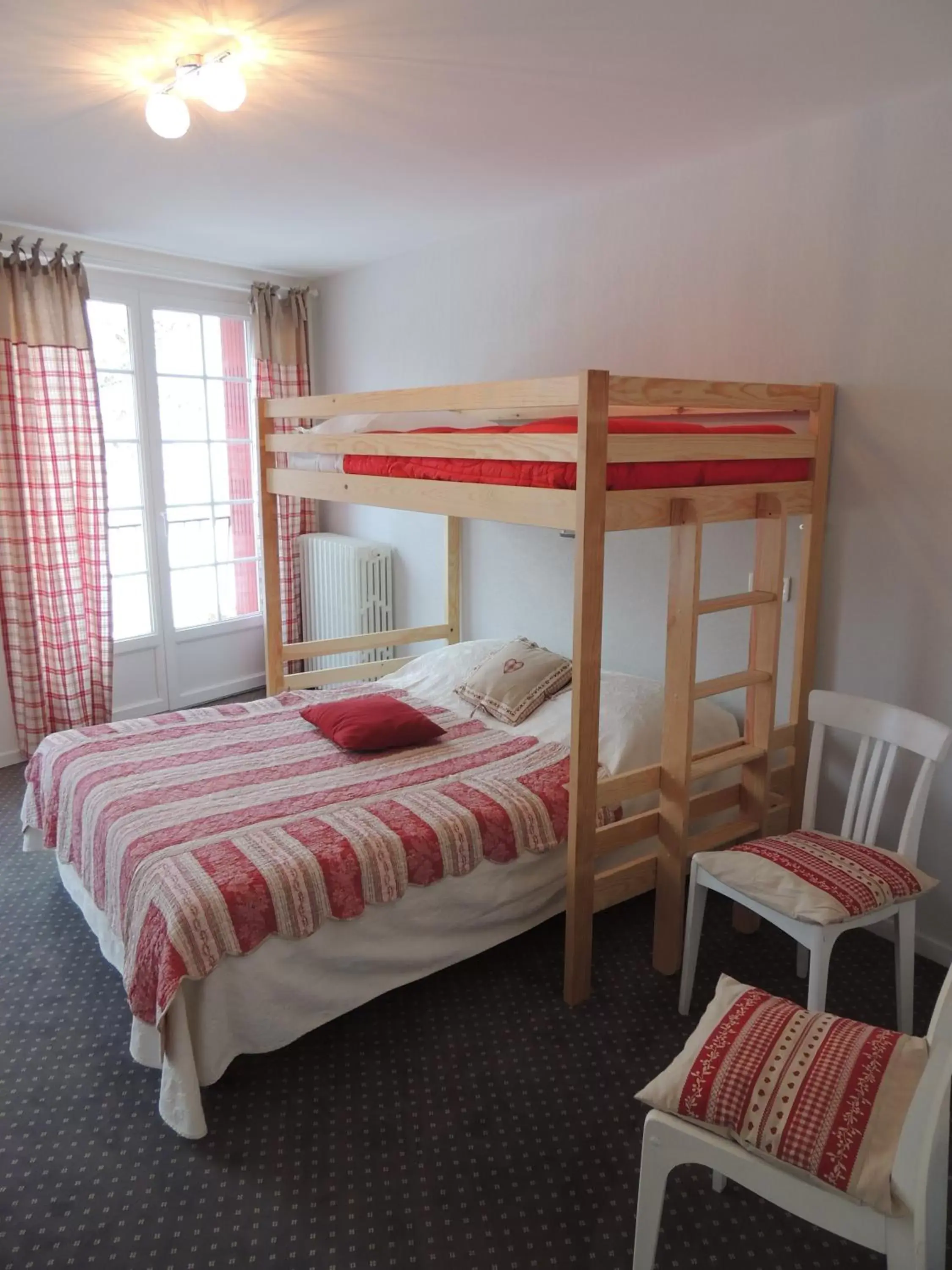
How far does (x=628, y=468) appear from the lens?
2080 mm

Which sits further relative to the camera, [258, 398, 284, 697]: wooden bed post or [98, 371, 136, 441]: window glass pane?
[98, 371, 136, 441]: window glass pane

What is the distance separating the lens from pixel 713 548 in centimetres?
295

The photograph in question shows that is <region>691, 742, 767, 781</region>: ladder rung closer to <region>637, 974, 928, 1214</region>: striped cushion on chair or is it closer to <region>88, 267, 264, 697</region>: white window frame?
<region>637, 974, 928, 1214</region>: striped cushion on chair

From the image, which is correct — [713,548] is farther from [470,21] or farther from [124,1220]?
[124,1220]

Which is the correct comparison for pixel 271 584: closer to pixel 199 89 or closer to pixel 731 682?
pixel 199 89

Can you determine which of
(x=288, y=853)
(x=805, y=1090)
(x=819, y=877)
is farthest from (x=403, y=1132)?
(x=819, y=877)

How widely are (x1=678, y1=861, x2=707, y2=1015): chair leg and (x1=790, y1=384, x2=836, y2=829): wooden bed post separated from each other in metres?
0.69

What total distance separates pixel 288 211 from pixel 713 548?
2067 mm

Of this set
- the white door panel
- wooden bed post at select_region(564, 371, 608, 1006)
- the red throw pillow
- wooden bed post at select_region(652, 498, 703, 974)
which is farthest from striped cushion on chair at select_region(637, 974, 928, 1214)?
the white door panel

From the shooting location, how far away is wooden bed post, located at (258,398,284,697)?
3553mm

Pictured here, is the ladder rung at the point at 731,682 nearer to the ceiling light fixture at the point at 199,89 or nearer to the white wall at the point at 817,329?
the white wall at the point at 817,329

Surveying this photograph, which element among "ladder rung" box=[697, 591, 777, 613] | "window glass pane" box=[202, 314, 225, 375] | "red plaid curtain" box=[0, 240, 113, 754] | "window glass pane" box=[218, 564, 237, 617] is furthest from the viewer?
"window glass pane" box=[218, 564, 237, 617]

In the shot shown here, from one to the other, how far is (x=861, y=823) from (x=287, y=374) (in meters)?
→ 3.70

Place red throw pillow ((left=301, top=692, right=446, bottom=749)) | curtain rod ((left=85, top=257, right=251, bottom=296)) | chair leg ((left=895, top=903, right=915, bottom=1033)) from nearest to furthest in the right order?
1. chair leg ((left=895, top=903, right=915, bottom=1033))
2. red throw pillow ((left=301, top=692, right=446, bottom=749))
3. curtain rod ((left=85, top=257, right=251, bottom=296))
